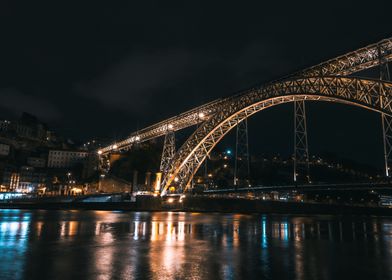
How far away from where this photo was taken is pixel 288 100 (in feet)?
124

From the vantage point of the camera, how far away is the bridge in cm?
2648

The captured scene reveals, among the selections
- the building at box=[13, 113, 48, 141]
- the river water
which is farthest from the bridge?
the building at box=[13, 113, 48, 141]

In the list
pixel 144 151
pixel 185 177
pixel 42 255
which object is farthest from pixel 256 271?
pixel 144 151

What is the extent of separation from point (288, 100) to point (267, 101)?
102 inches

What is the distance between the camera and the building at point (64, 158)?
118 meters

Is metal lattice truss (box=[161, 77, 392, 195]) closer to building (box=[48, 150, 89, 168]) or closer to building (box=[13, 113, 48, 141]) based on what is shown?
building (box=[48, 150, 89, 168])

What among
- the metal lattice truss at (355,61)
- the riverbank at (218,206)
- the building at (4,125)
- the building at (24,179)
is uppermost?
the building at (4,125)

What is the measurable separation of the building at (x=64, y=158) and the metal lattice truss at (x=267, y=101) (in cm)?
7731

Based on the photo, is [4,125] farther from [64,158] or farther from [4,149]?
[64,158]

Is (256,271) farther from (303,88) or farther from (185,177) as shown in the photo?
(185,177)

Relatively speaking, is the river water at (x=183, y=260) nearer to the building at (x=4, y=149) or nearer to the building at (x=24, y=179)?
the building at (x=24, y=179)

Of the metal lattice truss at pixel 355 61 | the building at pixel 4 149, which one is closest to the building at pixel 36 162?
the building at pixel 4 149

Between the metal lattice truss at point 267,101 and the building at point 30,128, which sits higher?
the building at point 30,128

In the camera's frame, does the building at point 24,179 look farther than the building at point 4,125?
No
